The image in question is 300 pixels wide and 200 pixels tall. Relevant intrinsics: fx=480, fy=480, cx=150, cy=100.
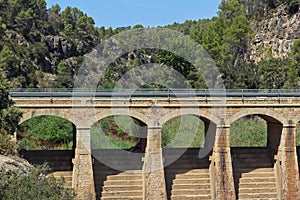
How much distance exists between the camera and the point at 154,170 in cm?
3397

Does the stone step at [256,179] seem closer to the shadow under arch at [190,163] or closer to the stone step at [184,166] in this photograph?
the shadow under arch at [190,163]

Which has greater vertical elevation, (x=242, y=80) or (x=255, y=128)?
(x=242, y=80)

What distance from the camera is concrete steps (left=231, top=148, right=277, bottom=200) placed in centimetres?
3675

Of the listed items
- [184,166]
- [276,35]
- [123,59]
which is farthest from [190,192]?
[123,59]

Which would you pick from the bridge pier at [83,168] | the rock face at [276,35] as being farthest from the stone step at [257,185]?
the rock face at [276,35]

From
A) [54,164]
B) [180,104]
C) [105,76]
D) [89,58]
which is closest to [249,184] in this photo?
[180,104]

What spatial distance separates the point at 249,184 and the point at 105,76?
36.4 m

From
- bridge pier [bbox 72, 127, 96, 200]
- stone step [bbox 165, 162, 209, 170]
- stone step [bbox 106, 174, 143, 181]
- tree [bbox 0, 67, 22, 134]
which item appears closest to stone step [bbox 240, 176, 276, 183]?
stone step [bbox 165, 162, 209, 170]

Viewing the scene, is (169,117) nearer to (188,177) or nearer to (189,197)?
(188,177)

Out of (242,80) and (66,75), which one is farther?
(66,75)

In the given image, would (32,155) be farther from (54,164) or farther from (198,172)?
(198,172)

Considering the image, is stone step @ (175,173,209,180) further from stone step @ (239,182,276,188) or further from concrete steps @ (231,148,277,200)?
stone step @ (239,182,276,188)

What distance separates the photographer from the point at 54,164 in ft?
116

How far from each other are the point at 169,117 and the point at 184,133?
21.1 meters
